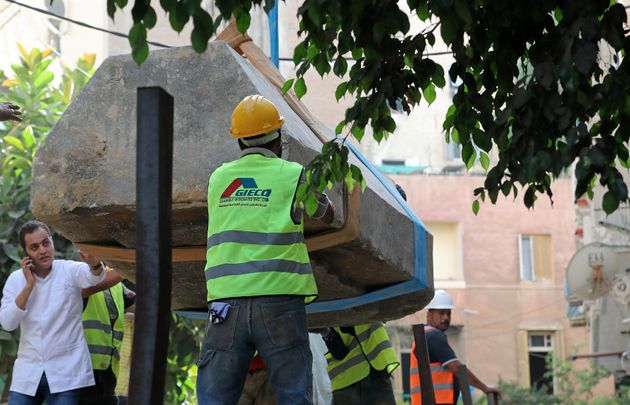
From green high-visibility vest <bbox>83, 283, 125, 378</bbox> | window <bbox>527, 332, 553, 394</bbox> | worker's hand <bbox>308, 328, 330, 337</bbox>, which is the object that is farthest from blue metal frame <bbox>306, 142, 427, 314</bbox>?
window <bbox>527, 332, 553, 394</bbox>

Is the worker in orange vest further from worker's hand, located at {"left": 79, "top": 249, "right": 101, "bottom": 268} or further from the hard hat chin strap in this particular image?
the hard hat chin strap

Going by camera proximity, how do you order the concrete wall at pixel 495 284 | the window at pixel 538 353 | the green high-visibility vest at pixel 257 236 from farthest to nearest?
1. the window at pixel 538 353
2. the concrete wall at pixel 495 284
3. the green high-visibility vest at pixel 257 236


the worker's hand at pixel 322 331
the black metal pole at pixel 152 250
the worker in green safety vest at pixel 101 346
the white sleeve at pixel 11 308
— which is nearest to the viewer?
the black metal pole at pixel 152 250

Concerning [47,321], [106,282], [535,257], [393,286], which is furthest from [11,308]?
[535,257]

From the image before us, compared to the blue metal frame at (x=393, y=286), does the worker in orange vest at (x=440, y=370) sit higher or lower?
lower

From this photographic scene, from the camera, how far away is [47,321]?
7.49 metres

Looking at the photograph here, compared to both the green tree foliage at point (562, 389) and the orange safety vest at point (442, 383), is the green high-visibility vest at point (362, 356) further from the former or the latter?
the green tree foliage at point (562, 389)

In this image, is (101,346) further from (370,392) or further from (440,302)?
(440,302)

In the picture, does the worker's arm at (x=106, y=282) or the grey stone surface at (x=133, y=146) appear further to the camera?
the worker's arm at (x=106, y=282)

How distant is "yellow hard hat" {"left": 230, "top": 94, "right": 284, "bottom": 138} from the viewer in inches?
218

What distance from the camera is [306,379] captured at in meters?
5.22

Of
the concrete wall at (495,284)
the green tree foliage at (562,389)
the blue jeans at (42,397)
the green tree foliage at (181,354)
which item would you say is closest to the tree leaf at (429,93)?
the blue jeans at (42,397)

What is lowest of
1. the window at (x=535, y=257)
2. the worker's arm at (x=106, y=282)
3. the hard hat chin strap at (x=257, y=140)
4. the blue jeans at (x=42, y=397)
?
the blue jeans at (x=42, y=397)

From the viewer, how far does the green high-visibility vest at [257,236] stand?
5.23m
